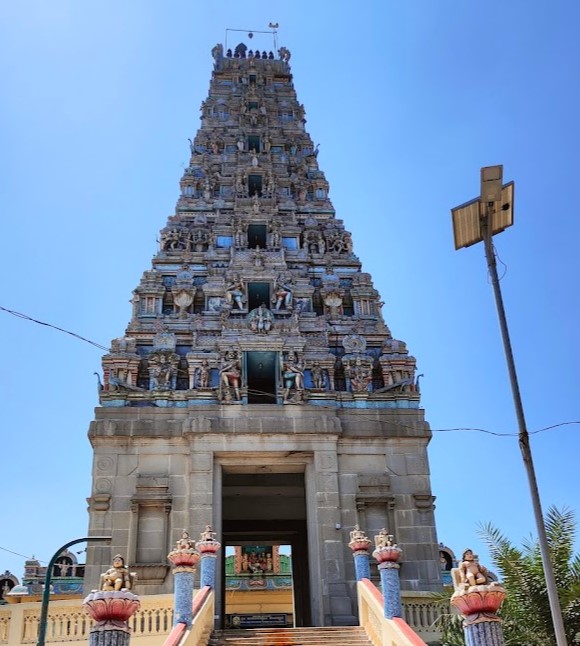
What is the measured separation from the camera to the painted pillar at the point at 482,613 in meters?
9.80

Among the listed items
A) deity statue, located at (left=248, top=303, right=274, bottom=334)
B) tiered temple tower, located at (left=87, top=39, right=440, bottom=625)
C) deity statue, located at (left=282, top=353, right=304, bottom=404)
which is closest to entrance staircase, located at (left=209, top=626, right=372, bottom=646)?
tiered temple tower, located at (left=87, top=39, right=440, bottom=625)

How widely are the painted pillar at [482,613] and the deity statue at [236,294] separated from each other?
15701 millimetres

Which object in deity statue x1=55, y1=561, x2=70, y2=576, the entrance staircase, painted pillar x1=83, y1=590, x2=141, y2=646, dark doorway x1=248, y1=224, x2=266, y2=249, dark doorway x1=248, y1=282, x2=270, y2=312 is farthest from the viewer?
dark doorway x1=248, y1=224, x2=266, y2=249

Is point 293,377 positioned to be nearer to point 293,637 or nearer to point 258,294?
point 258,294

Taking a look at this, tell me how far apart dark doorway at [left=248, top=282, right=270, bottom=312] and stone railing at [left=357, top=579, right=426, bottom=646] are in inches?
450

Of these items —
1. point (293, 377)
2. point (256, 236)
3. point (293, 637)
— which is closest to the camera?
point (293, 637)

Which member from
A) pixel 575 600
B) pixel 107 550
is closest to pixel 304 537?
pixel 107 550

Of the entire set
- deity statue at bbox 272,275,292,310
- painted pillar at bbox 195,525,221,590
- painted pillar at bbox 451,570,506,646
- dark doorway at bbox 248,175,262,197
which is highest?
dark doorway at bbox 248,175,262,197

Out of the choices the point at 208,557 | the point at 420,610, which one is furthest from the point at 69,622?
the point at 420,610

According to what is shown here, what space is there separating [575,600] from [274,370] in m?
13.6

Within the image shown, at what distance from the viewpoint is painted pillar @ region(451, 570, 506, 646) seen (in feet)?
32.2

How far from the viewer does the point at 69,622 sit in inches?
579

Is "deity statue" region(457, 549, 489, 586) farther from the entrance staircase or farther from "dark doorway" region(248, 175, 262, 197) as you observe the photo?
"dark doorway" region(248, 175, 262, 197)

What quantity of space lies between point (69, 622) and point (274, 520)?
13497 millimetres
